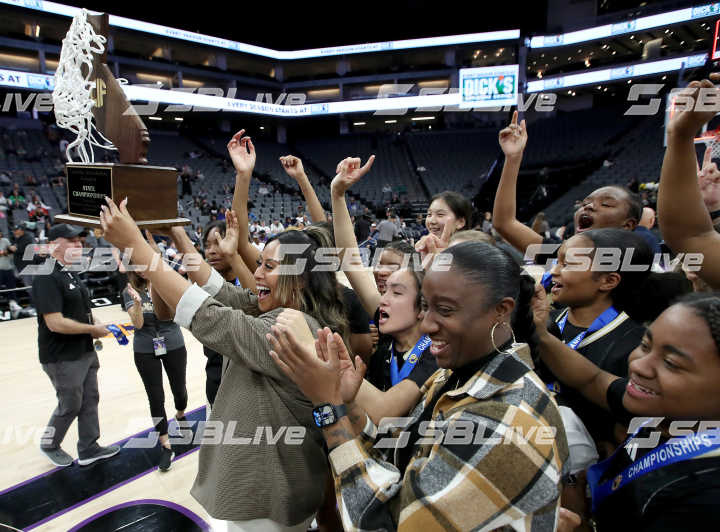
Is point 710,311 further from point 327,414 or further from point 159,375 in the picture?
point 159,375

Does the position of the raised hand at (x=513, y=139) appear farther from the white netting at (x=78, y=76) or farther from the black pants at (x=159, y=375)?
the black pants at (x=159, y=375)

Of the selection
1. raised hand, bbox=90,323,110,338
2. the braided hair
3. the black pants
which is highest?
the braided hair

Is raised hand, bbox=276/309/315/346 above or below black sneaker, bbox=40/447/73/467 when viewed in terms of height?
above

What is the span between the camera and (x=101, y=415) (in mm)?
3559

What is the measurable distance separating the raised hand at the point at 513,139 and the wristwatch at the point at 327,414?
159 cm

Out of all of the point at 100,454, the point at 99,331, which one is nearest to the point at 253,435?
the point at 99,331

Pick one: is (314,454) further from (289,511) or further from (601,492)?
(601,492)

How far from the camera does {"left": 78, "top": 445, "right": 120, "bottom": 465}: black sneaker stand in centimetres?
285

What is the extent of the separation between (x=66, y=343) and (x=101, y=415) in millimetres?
1138

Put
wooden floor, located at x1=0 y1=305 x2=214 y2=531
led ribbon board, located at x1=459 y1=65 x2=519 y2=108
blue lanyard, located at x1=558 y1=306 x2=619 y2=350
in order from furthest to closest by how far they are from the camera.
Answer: led ribbon board, located at x1=459 y1=65 x2=519 y2=108 → wooden floor, located at x1=0 y1=305 x2=214 y2=531 → blue lanyard, located at x1=558 y1=306 x2=619 y2=350

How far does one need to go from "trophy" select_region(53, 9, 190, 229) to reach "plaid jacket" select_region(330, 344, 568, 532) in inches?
48.8

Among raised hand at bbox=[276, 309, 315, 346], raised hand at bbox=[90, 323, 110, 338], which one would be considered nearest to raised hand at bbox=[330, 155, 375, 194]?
raised hand at bbox=[276, 309, 315, 346]

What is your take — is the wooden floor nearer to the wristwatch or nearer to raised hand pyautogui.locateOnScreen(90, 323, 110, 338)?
Result: raised hand pyautogui.locateOnScreen(90, 323, 110, 338)

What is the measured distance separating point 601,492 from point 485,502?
0.52m
